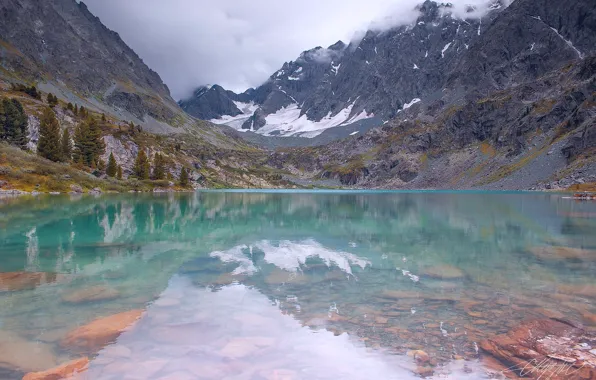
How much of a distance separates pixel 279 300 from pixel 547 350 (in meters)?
9.70

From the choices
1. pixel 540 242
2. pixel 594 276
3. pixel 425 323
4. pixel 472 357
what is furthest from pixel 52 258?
pixel 540 242

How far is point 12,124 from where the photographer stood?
10862 cm

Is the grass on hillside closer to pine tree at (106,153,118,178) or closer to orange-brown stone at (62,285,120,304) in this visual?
pine tree at (106,153,118,178)

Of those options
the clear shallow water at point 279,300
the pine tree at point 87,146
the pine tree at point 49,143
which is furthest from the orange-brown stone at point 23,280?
the pine tree at point 87,146

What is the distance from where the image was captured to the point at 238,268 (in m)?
23.1

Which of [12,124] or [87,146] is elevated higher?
[12,124]

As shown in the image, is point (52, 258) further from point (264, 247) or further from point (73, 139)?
point (73, 139)

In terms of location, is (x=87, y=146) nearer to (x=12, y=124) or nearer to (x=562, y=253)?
(x=12, y=124)

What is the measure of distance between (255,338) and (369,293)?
6.96m

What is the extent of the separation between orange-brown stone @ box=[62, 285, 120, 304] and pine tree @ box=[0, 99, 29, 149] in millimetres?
115414

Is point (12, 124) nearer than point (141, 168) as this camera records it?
Yes

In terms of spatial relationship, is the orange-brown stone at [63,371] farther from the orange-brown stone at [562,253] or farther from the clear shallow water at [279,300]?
the orange-brown stone at [562,253]

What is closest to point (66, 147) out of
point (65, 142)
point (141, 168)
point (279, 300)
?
point (65, 142)

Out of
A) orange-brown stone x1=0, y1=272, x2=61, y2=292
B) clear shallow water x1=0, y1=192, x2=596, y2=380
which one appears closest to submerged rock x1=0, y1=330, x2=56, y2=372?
clear shallow water x1=0, y1=192, x2=596, y2=380
